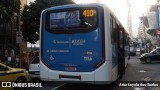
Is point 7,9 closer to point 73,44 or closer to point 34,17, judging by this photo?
point 34,17

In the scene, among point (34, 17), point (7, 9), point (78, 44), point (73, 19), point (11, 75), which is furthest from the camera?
point (34, 17)

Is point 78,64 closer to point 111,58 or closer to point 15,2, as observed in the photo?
point 111,58

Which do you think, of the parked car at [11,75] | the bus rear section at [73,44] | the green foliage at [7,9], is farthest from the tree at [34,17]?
the bus rear section at [73,44]

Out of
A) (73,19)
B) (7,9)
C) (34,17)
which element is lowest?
(73,19)

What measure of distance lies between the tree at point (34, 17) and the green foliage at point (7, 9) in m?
9.31

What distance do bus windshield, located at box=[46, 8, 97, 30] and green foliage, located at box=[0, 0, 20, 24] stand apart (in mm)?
10366

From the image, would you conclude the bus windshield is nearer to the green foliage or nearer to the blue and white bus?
the blue and white bus

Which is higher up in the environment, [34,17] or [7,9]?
[34,17]

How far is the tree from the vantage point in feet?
105

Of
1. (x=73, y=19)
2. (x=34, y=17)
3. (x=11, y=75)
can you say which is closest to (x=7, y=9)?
(x=34, y=17)

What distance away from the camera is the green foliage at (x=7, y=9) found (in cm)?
2119

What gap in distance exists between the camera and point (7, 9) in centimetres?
2177

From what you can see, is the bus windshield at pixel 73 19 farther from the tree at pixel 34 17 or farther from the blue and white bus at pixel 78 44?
the tree at pixel 34 17

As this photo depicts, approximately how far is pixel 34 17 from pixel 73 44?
21.5 m
